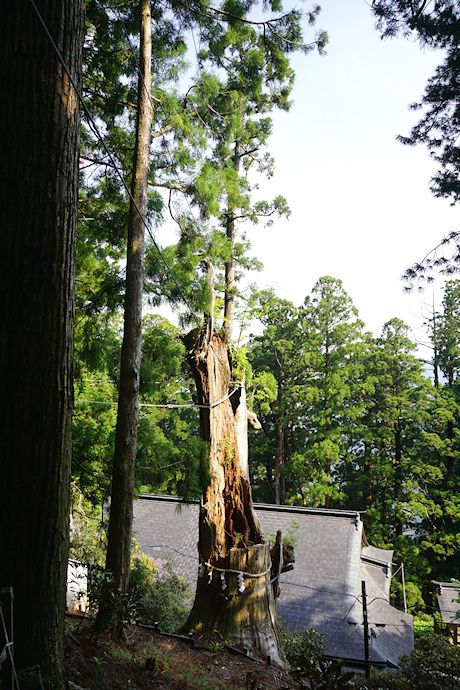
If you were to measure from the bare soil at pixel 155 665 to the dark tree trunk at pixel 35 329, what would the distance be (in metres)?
0.81

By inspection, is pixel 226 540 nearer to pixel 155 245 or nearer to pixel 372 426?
pixel 155 245

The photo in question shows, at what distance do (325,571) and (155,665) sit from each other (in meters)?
8.40

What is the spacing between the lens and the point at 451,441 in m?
17.3

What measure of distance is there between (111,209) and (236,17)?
2.96m

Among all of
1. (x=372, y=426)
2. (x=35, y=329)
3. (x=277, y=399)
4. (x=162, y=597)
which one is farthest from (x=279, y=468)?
(x=35, y=329)

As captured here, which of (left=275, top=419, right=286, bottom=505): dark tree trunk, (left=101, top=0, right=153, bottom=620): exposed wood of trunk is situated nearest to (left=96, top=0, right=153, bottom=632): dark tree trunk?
(left=101, top=0, right=153, bottom=620): exposed wood of trunk

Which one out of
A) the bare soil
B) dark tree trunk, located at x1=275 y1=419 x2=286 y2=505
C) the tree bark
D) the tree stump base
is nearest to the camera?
the bare soil

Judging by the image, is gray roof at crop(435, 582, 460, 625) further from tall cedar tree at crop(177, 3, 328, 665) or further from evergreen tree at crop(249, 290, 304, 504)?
tall cedar tree at crop(177, 3, 328, 665)

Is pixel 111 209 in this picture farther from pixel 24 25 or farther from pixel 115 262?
pixel 24 25

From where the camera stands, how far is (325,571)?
35.8ft

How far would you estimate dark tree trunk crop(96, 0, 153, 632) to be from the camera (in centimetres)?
464

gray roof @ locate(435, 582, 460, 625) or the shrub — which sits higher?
the shrub

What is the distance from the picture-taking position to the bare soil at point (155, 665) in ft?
9.65

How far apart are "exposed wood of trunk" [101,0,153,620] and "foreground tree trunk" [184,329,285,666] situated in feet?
6.46
